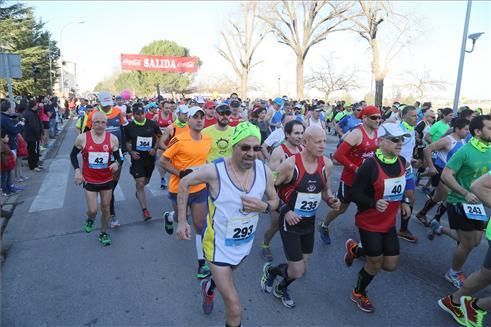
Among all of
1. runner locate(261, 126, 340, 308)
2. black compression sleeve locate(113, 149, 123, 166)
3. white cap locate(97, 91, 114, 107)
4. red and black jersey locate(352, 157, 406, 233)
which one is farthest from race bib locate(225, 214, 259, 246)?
white cap locate(97, 91, 114, 107)

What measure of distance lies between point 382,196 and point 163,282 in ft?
8.44

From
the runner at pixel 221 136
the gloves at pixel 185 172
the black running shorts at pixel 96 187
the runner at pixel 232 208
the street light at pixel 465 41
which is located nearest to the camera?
the runner at pixel 232 208

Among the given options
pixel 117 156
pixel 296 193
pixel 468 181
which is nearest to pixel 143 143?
pixel 117 156

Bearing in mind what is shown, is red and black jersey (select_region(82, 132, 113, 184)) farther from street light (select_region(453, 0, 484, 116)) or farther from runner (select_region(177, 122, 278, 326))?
street light (select_region(453, 0, 484, 116))

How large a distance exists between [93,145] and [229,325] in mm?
3361

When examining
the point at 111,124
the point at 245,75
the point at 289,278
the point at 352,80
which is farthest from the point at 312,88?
the point at 289,278

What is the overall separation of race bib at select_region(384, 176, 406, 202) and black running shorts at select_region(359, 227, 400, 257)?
0.32 meters

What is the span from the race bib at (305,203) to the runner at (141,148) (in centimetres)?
350

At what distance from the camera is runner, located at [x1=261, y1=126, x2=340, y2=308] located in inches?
135

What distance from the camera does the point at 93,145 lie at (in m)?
5.00

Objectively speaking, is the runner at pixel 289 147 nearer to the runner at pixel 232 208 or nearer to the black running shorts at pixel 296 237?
the black running shorts at pixel 296 237

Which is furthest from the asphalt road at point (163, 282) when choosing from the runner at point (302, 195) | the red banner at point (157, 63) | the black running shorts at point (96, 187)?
the red banner at point (157, 63)

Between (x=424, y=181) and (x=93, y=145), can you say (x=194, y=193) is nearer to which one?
(x=93, y=145)

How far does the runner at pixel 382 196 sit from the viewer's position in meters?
3.41
